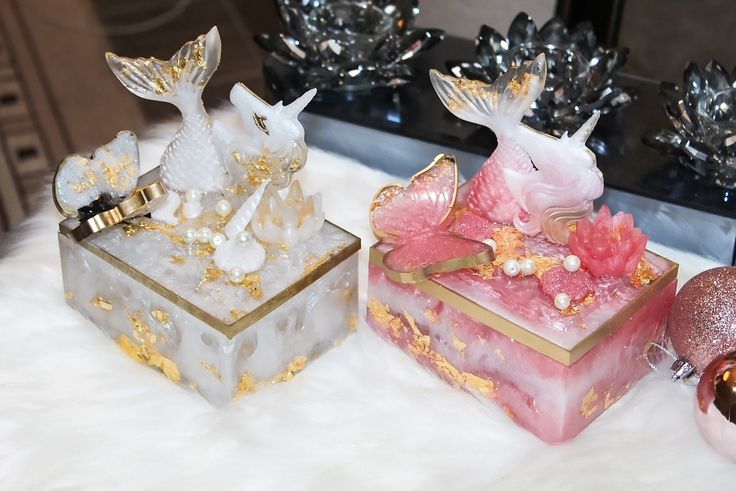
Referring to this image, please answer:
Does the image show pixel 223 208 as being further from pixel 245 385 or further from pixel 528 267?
pixel 528 267

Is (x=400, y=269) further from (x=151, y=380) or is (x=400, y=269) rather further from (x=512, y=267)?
(x=151, y=380)

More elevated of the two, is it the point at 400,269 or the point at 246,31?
the point at 400,269

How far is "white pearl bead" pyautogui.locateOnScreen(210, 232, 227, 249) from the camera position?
2.99ft

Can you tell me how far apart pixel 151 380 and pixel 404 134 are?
1.53ft

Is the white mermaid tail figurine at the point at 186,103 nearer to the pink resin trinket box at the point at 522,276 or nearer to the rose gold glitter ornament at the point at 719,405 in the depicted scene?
the pink resin trinket box at the point at 522,276

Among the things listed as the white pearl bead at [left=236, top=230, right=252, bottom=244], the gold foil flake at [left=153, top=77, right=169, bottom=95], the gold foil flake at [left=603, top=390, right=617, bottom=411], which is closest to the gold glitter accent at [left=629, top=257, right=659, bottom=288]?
the gold foil flake at [left=603, top=390, right=617, bottom=411]

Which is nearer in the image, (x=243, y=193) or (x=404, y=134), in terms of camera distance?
(x=243, y=193)

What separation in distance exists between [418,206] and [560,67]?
368mm

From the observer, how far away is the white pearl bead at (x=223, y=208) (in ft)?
3.13

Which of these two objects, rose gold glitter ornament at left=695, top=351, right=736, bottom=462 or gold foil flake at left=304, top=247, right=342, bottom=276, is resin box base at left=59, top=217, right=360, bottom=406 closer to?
gold foil flake at left=304, top=247, right=342, bottom=276

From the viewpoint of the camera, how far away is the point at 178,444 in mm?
850

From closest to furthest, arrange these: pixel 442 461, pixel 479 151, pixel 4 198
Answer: pixel 442 461 → pixel 479 151 → pixel 4 198

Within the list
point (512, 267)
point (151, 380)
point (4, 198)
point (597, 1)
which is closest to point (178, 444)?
point (151, 380)

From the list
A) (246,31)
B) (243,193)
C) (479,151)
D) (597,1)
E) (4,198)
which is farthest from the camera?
(246,31)
